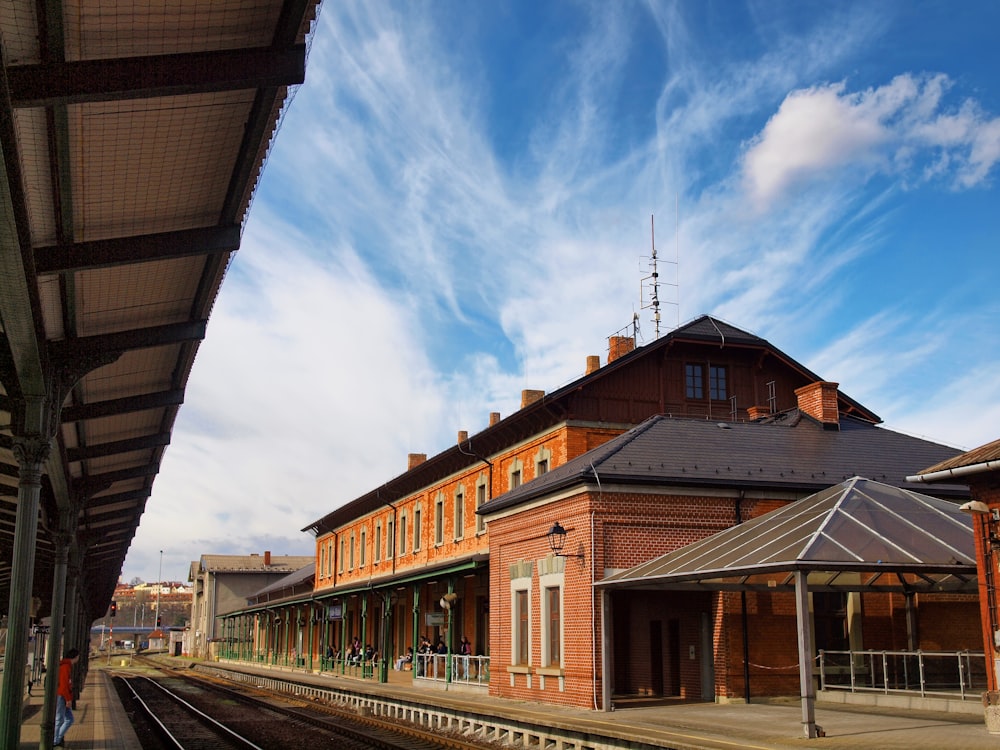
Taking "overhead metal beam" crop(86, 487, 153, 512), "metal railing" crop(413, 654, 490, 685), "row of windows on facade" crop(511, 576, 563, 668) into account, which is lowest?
"metal railing" crop(413, 654, 490, 685)

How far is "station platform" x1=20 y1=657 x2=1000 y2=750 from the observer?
12.2 m

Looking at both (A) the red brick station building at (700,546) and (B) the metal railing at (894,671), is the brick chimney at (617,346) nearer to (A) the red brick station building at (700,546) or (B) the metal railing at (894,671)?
(A) the red brick station building at (700,546)

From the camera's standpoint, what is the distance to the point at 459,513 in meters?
34.6

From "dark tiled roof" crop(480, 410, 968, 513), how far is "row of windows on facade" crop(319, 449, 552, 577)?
6.04 metres

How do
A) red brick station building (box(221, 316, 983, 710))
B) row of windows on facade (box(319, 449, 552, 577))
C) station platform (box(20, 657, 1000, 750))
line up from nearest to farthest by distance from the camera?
1. station platform (box(20, 657, 1000, 750))
2. red brick station building (box(221, 316, 983, 710))
3. row of windows on facade (box(319, 449, 552, 577))

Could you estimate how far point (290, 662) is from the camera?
48969mm

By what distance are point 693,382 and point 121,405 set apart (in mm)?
17777

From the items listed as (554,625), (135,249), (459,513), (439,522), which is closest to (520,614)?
(554,625)

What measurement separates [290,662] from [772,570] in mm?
39679

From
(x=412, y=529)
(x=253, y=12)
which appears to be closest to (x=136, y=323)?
(x=253, y=12)

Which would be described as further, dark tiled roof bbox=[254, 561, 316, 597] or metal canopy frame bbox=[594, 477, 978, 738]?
dark tiled roof bbox=[254, 561, 316, 597]

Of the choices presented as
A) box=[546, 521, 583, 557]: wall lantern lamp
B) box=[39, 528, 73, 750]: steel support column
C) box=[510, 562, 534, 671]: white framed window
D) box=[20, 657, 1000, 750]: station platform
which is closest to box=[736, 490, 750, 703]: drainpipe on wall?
box=[20, 657, 1000, 750]: station platform

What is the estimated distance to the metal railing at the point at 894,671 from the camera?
18.4 m

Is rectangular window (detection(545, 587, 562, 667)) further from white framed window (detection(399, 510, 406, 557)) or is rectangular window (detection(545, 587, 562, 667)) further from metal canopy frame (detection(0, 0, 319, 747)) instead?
white framed window (detection(399, 510, 406, 557))
